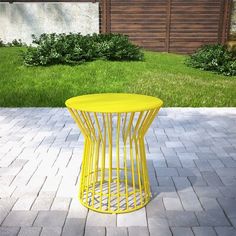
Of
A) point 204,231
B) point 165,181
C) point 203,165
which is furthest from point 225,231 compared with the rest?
point 203,165

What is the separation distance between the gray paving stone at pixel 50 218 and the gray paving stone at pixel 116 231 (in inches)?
17.7

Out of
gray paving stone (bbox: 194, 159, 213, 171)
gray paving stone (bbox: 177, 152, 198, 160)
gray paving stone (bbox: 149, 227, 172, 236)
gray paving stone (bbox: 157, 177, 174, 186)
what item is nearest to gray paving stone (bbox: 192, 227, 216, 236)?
gray paving stone (bbox: 149, 227, 172, 236)

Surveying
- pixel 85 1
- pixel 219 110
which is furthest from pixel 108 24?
pixel 219 110

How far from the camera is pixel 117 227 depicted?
10.1 feet

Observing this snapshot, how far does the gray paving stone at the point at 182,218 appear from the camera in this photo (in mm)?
3115

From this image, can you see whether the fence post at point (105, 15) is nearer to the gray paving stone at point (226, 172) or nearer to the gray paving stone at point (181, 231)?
the gray paving stone at point (226, 172)

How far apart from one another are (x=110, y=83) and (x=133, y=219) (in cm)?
702

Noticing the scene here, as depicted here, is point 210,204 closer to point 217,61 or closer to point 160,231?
point 160,231

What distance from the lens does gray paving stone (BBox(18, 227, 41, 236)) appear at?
2.95 m

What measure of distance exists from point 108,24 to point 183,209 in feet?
49.6

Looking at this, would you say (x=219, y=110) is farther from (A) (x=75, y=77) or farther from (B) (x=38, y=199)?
(B) (x=38, y=199)

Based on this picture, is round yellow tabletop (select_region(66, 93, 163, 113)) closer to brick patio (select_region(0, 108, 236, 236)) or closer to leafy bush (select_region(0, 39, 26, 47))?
brick patio (select_region(0, 108, 236, 236))

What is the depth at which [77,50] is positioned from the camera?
11.5m

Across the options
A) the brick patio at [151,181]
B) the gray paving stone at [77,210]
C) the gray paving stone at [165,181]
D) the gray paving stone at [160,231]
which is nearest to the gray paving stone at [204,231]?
the brick patio at [151,181]
